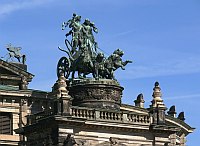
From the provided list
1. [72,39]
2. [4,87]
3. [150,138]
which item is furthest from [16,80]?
[150,138]

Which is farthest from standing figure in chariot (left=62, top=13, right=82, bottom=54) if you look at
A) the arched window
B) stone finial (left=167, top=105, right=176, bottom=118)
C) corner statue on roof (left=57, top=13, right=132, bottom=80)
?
stone finial (left=167, top=105, right=176, bottom=118)

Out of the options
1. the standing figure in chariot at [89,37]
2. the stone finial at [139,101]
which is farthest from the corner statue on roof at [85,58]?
the stone finial at [139,101]

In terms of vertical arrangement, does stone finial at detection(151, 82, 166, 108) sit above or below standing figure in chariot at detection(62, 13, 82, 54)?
below

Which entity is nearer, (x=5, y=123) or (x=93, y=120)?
(x=93, y=120)

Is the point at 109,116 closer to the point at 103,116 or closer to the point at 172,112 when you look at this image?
the point at 103,116

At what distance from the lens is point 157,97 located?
67625 mm

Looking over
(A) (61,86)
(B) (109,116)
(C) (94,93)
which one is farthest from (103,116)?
(A) (61,86)

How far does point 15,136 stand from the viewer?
259ft

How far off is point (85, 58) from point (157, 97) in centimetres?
629

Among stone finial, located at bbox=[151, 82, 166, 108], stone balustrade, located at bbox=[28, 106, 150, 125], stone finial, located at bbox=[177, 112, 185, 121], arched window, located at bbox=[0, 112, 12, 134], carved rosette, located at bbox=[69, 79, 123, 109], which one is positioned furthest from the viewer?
stone finial, located at bbox=[177, 112, 185, 121]

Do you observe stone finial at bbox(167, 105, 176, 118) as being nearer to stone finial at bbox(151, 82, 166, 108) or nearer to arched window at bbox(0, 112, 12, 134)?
arched window at bbox(0, 112, 12, 134)

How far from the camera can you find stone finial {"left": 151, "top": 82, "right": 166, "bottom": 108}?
2650 inches

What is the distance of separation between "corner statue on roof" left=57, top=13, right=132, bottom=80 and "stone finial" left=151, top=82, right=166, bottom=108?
9.79 feet

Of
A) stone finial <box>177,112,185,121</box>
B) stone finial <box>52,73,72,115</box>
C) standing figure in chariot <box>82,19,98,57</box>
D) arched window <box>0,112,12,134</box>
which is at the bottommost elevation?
arched window <box>0,112,12,134</box>
